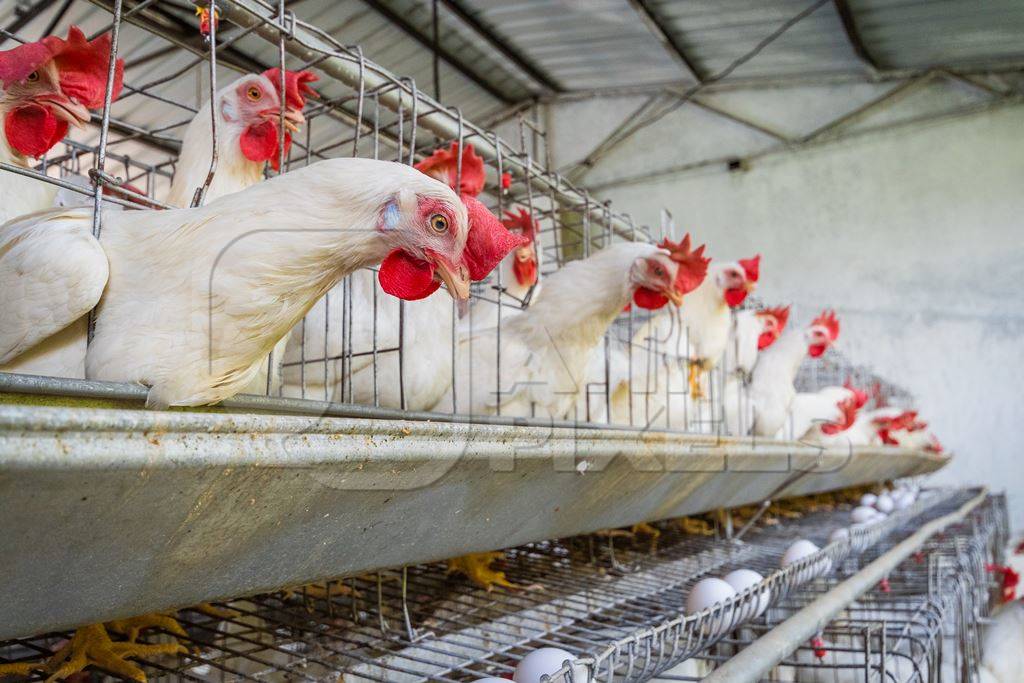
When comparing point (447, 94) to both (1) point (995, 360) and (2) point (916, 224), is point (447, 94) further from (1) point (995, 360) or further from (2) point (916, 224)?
(1) point (995, 360)

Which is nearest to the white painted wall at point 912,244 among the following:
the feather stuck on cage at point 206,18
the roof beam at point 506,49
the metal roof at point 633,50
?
the metal roof at point 633,50

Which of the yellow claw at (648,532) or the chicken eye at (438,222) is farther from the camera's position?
the yellow claw at (648,532)

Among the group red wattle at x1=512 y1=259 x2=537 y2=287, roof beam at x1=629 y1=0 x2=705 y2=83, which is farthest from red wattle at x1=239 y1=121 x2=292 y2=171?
roof beam at x1=629 y1=0 x2=705 y2=83

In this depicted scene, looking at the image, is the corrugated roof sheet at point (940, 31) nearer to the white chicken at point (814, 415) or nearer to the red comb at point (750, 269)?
the white chicken at point (814, 415)

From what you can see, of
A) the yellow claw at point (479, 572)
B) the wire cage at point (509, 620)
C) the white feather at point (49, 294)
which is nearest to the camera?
the white feather at point (49, 294)

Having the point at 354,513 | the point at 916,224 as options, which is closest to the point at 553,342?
the point at 354,513

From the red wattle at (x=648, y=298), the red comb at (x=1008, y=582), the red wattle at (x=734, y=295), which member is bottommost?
the red comb at (x=1008, y=582)

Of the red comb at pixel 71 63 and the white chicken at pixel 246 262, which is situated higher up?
the red comb at pixel 71 63

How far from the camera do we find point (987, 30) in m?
6.07

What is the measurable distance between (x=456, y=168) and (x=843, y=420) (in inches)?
116

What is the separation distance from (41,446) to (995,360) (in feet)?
25.7

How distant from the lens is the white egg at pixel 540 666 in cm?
105

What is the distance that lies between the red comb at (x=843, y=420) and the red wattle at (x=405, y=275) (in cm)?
341

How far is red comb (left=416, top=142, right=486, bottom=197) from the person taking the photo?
5.65ft
